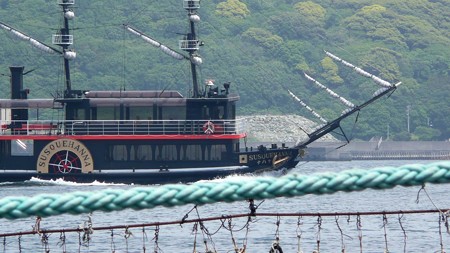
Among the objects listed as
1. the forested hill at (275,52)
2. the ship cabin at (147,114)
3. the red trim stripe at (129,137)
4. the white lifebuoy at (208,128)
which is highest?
the forested hill at (275,52)

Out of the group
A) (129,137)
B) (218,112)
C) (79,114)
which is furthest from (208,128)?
(79,114)

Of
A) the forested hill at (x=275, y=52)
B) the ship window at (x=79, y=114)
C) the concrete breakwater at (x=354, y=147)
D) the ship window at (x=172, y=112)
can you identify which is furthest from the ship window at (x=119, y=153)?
the forested hill at (x=275, y=52)

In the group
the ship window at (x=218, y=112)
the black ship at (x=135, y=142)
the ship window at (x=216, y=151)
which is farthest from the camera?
the ship window at (x=218, y=112)

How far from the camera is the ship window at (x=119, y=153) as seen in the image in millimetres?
55656

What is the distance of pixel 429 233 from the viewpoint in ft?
115

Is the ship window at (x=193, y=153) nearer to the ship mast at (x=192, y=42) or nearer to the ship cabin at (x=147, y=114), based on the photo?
the ship cabin at (x=147, y=114)

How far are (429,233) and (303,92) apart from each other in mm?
96292

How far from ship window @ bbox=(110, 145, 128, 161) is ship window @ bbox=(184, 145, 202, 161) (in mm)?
2738

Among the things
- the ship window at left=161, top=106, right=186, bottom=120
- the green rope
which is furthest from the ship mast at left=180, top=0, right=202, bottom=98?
the green rope

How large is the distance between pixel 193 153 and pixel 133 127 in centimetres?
293

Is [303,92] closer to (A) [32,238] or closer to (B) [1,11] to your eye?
(B) [1,11]

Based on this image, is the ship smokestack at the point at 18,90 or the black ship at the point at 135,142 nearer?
the black ship at the point at 135,142

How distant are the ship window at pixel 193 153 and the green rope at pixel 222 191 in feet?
164

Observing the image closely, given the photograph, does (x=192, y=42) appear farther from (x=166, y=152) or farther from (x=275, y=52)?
(x=275, y=52)
